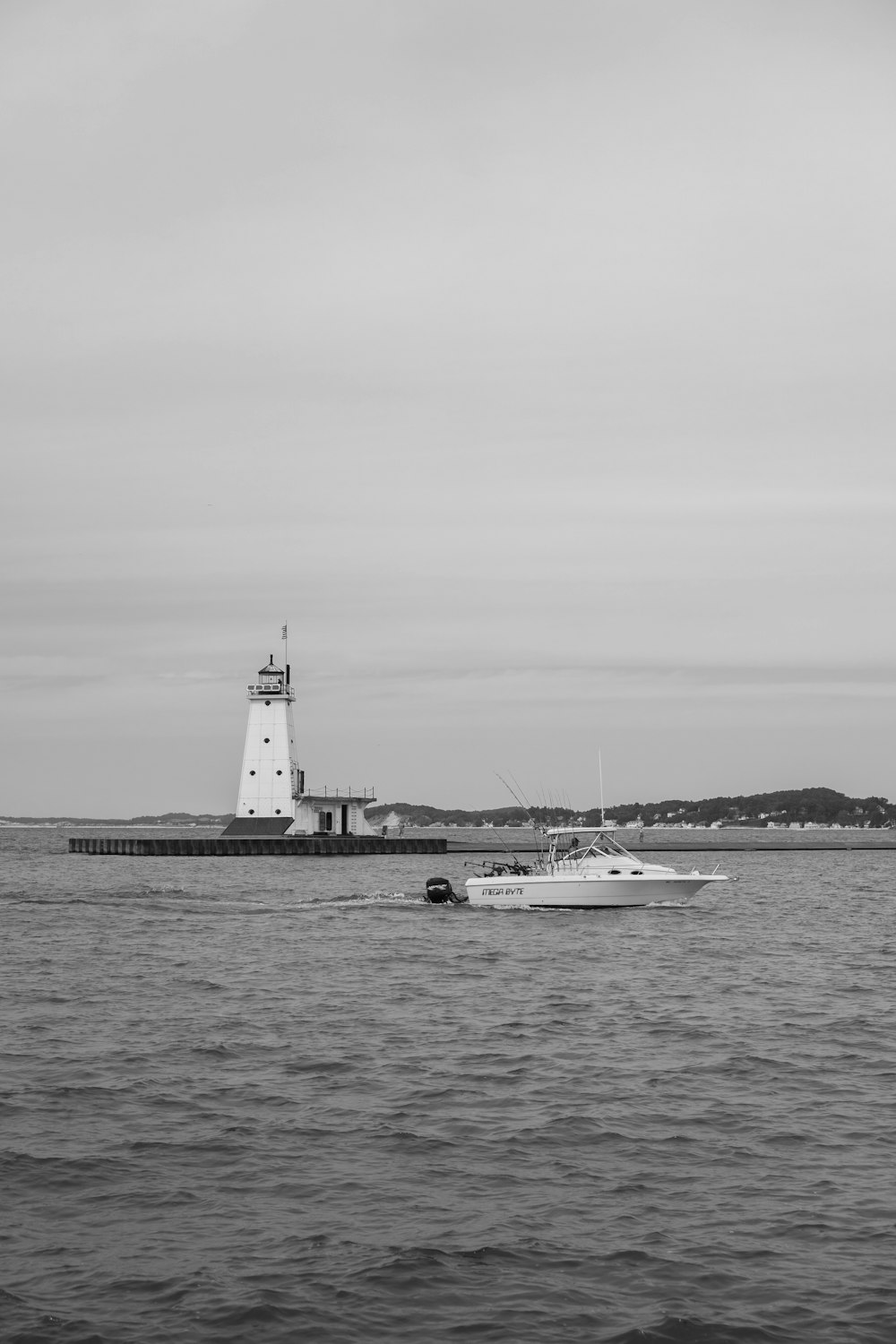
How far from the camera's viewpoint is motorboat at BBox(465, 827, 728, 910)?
1580 inches

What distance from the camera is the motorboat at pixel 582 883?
40125mm

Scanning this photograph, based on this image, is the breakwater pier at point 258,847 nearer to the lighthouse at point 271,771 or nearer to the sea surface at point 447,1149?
the lighthouse at point 271,771

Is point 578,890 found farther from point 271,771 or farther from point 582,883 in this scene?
point 271,771

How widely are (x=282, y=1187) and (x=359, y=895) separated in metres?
35.9

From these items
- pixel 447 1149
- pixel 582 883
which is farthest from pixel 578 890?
pixel 447 1149

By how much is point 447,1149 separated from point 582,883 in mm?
26745

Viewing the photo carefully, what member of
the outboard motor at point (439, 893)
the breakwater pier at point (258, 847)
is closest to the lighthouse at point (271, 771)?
the breakwater pier at point (258, 847)

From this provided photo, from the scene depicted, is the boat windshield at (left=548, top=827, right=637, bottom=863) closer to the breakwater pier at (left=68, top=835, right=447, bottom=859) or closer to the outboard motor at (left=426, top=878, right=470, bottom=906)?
the outboard motor at (left=426, top=878, right=470, bottom=906)

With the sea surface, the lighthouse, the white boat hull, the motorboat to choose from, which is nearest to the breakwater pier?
the lighthouse

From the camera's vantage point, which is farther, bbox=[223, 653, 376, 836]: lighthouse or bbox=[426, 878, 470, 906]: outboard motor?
bbox=[223, 653, 376, 836]: lighthouse

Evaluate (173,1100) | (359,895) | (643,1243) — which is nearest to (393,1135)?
(173,1100)

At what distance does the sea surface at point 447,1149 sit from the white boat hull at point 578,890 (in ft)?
33.5

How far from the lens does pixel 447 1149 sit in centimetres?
1355

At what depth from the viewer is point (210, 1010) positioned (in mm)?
21859
